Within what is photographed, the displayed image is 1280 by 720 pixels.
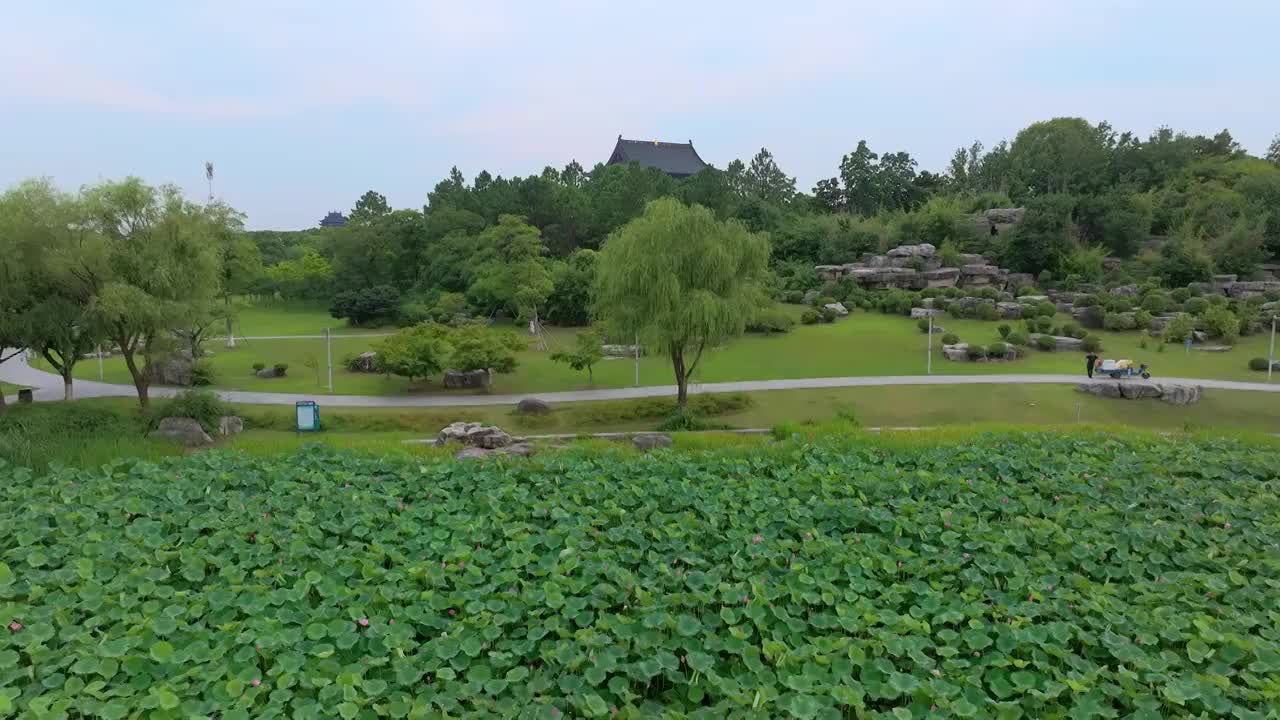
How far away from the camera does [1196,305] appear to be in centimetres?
2548

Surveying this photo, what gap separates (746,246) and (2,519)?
515 inches

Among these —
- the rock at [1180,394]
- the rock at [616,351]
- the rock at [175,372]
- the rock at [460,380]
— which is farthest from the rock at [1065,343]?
the rock at [175,372]

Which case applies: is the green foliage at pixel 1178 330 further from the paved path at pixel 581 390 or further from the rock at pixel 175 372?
the rock at pixel 175 372

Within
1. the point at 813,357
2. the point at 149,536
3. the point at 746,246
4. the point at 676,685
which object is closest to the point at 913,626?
the point at 676,685

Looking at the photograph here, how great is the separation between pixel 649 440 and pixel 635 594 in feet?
26.9

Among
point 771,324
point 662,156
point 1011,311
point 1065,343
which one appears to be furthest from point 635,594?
point 662,156

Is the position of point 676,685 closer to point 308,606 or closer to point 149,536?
point 308,606

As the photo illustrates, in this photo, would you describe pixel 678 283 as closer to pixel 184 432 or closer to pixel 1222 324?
pixel 184 432

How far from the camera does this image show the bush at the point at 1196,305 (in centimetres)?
2516

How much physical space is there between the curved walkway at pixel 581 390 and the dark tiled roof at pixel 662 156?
31.2 m

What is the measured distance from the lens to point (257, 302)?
117 feet

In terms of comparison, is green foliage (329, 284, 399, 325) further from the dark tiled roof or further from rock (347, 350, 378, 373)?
the dark tiled roof

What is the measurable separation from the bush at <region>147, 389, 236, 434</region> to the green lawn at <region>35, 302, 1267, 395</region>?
323cm

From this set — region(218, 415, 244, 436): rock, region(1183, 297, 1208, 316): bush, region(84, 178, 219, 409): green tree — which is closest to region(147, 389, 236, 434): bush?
region(218, 415, 244, 436): rock
